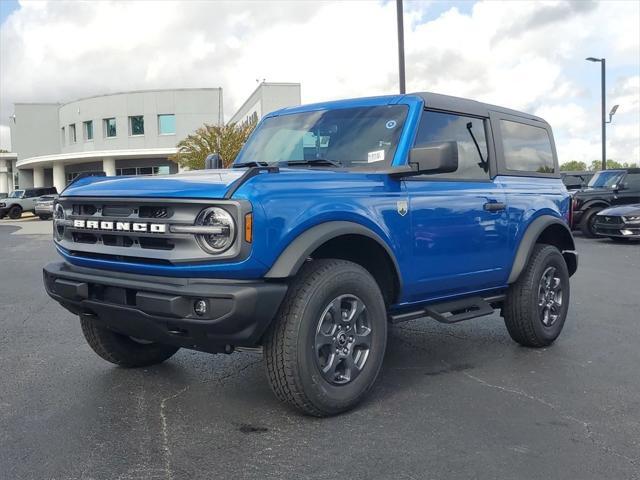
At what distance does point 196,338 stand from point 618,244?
46.2 ft

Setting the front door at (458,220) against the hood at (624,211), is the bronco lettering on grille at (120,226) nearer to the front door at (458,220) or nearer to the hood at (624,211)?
the front door at (458,220)

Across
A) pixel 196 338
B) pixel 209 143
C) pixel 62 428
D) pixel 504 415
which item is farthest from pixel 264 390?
pixel 209 143

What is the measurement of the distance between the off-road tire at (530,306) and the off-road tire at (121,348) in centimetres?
281

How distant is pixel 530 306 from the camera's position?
206 inches

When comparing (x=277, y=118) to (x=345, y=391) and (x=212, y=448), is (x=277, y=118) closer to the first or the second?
(x=345, y=391)

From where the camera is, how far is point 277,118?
5309 millimetres

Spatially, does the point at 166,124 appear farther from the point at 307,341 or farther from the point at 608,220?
the point at 307,341

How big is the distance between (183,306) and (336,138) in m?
1.92

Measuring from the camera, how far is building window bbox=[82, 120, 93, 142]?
1951 inches

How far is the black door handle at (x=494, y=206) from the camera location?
479 cm

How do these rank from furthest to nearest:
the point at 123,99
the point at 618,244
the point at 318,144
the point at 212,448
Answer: the point at 123,99 → the point at 618,244 → the point at 318,144 → the point at 212,448

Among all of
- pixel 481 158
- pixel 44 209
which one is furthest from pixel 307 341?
pixel 44 209

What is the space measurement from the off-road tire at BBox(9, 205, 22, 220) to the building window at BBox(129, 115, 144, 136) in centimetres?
1391

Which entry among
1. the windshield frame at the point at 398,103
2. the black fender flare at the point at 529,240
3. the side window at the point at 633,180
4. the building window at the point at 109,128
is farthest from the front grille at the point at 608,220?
the building window at the point at 109,128
